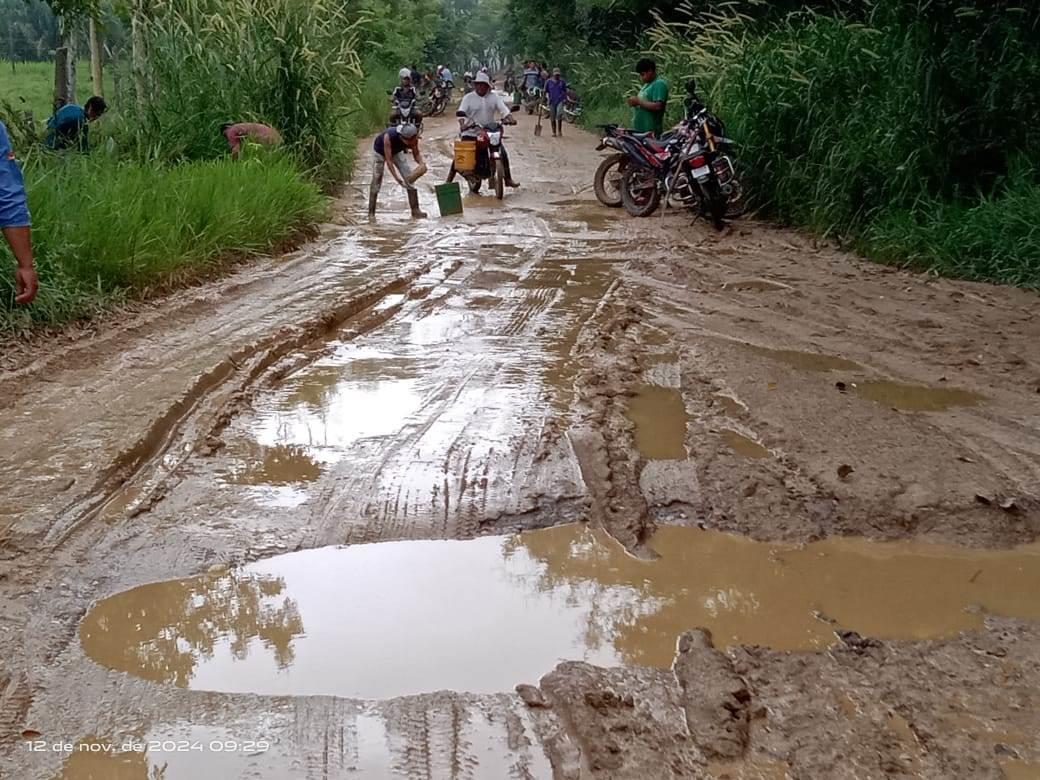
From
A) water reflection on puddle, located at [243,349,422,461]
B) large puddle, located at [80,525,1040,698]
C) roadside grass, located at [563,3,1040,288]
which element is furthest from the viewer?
roadside grass, located at [563,3,1040,288]

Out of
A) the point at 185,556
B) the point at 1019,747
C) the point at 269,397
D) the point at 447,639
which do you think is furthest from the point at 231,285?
the point at 1019,747

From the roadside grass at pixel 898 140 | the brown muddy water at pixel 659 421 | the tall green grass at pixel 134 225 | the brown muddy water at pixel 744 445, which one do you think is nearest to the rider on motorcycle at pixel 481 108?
the roadside grass at pixel 898 140

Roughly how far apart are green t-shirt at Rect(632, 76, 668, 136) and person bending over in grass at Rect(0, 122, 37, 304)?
26.3 feet

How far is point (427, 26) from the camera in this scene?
1663 inches

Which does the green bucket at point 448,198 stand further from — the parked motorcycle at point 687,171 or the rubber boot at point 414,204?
the parked motorcycle at point 687,171

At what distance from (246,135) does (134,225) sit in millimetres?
3666

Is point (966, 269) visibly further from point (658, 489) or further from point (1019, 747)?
point (1019, 747)

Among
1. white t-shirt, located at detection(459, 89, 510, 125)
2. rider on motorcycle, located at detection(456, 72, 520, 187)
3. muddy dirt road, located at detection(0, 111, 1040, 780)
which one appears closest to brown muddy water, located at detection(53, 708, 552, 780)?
muddy dirt road, located at detection(0, 111, 1040, 780)

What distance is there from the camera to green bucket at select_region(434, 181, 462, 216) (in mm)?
10891

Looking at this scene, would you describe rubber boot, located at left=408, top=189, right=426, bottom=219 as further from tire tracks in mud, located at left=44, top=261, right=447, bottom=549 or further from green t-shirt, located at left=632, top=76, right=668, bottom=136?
tire tracks in mud, located at left=44, top=261, right=447, bottom=549

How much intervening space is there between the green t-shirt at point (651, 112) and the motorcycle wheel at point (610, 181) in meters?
0.44

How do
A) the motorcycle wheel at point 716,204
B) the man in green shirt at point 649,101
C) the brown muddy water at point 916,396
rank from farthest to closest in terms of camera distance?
the man in green shirt at point 649,101, the motorcycle wheel at point 716,204, the brown muddy water at point 916,396

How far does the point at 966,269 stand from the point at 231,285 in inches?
195

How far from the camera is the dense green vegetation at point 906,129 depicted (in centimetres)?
697
